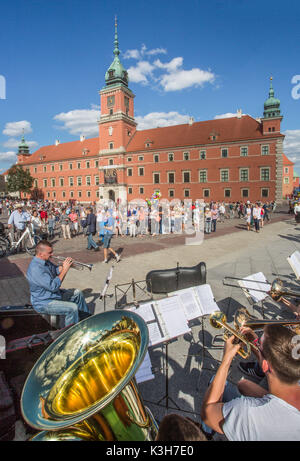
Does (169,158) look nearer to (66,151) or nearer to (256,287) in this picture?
(66,151)

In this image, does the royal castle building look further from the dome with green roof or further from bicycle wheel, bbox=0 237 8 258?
bicycle wheel, bbox=0 237 8 258

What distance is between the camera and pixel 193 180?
143ft

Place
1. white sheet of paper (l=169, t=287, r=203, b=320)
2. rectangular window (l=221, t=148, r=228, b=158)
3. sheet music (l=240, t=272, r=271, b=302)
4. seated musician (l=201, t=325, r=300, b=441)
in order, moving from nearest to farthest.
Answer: seated musician (l=201, t=325, r=300, b=441) < white sheet of paper (l=169, t=287, r=203, b=320) < sheet music (l=240, t=272, r=271, b=302) < rectangular window (l=221, t=148, r=228, b=158)

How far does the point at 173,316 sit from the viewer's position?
2.94 metres

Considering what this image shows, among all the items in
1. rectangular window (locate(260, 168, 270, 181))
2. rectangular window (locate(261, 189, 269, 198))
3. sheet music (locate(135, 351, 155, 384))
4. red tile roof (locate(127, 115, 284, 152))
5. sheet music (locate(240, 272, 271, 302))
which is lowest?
sheet music (locate(135, 351, 155, 384))

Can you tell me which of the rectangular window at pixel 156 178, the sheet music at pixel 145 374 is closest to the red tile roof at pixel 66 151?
the rectangular window at pixel 156 178

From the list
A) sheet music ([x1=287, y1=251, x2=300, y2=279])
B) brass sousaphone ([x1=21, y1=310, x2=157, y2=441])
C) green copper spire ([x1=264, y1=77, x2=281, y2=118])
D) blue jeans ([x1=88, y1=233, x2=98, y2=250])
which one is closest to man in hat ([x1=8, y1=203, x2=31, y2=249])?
blue jeans ([x1=88, y1=233, x2=98, y2=250])

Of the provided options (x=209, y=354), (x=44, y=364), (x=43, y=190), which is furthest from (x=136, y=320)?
(x=43, y=190)

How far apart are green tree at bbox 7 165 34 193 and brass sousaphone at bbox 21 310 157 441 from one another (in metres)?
65.6

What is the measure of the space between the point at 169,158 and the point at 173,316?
147 feet

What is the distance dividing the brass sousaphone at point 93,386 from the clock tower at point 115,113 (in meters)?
48.5

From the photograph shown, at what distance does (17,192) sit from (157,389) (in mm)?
69614

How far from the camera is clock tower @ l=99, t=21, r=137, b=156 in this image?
4750 centimetres

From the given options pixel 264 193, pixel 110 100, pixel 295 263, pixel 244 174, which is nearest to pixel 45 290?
pixel 295 263
